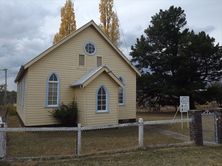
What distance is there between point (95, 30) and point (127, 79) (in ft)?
15.5

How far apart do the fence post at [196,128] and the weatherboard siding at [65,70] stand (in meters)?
7.37

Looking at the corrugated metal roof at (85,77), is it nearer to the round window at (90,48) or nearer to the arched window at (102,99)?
the arched window at (102,99)

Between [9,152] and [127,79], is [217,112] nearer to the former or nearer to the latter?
[9,152]

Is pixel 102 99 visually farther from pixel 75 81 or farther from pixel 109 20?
pixel 109 20

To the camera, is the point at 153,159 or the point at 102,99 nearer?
the point at 153,159

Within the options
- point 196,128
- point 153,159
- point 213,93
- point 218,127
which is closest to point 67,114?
point 196,128

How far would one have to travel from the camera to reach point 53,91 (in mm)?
19156

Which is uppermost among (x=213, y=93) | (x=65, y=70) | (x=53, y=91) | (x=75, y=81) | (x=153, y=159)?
(x=65, y=70)

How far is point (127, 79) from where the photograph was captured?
74.7 ft

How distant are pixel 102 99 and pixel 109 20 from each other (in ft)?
73.4

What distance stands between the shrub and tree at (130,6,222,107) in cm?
1895

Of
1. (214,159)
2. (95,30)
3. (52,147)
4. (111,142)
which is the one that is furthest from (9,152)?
(95,30)

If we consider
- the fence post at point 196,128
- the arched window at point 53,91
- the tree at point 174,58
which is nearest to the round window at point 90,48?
the arched window at point 53,91

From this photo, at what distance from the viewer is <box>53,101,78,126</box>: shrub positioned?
18375mm
